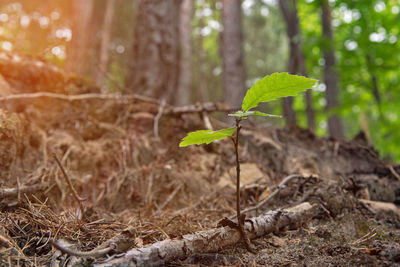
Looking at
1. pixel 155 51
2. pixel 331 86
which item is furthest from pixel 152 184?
pixel 331 86

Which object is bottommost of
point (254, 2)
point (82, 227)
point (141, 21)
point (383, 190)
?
point (383, 190)

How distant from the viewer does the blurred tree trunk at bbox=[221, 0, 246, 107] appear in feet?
19.1

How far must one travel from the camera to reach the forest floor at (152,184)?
4.18 ft

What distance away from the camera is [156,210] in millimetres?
2256

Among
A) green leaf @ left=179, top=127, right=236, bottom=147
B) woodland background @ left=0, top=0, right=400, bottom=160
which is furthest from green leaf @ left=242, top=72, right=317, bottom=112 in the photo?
woodland background @ left=0, top=0, right=400, bottom=160

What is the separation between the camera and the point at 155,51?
408 cm

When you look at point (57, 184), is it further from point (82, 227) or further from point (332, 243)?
point (332, 243)

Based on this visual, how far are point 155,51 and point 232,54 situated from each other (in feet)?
7.98

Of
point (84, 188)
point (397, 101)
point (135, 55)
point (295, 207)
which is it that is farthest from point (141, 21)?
point (397, 101)

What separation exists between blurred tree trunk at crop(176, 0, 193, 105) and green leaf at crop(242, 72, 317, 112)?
6582 mm

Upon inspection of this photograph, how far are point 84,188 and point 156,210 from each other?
619 millimetres

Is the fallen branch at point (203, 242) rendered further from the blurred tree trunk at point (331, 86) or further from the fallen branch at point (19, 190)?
the blurred tree trunk at point (331, 86)

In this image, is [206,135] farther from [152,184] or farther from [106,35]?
[106,35]

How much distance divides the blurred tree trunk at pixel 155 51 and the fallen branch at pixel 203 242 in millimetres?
2721
